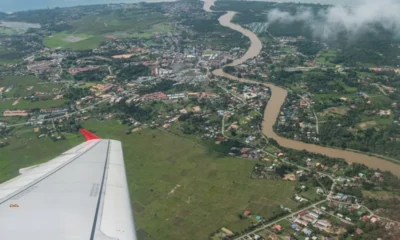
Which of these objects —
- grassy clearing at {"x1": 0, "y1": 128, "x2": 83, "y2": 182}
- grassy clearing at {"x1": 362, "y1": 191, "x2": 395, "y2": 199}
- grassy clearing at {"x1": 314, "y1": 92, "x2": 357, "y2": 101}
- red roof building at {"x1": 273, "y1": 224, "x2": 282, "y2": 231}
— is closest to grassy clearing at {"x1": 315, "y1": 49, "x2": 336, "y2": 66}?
grassy clearing at {"x1": 314, "y1": 92, "x2": 357, "y2": 101}

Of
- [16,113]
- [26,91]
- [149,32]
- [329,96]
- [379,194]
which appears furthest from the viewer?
[149,32]

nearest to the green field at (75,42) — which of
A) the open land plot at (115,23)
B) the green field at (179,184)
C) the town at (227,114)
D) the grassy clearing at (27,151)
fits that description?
the town at (227,114)

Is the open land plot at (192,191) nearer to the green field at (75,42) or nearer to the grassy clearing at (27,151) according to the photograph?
the grassy clearing at (27,151)

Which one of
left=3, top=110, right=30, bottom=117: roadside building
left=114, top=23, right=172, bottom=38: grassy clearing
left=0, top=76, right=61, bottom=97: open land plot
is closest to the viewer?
left=3, top=110, right=30, bottom=117: roadside building

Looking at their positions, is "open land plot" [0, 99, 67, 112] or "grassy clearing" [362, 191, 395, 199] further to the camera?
"open land plot" [0, 99, 67, 112]

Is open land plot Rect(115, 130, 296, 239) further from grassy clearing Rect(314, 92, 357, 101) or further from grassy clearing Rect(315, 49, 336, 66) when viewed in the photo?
grassy clearing Rect(315, 49, 336, 66)

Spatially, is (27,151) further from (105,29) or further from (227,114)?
(105,29)

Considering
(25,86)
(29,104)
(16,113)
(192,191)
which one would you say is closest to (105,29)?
(25,86)
